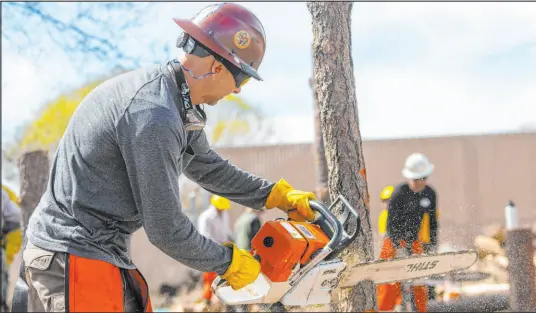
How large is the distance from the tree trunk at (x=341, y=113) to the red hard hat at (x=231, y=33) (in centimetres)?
165

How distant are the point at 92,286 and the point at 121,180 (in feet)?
1.30

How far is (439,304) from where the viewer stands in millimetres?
5805

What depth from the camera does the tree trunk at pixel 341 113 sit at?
4.17 metres

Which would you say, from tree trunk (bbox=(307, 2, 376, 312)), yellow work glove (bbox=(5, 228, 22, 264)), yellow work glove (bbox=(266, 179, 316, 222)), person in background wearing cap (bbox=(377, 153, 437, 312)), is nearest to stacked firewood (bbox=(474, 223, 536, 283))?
person in background wearing cap (bbox=(377, 153, 437, 312))

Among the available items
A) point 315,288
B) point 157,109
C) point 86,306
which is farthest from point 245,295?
point 157,109

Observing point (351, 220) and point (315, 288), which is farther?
point (351, 220)

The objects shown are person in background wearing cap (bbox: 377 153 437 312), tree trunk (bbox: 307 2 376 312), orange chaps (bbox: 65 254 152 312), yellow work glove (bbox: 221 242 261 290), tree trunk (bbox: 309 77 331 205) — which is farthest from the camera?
tree trunk (bbox: 309 77 331 205)

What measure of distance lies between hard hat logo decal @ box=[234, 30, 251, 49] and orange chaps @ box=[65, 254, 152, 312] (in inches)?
39.1

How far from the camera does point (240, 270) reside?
8.39 ft

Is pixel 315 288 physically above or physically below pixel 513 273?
above

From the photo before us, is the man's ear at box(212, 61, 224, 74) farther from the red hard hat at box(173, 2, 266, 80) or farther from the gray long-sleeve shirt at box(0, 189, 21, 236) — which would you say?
the gray long-sleeve shirt at box(0, 189, 21, 236)

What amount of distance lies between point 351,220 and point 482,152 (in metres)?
10.4

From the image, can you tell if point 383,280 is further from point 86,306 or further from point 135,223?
point 86,306

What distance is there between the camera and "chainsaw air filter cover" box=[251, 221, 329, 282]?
2738mm
